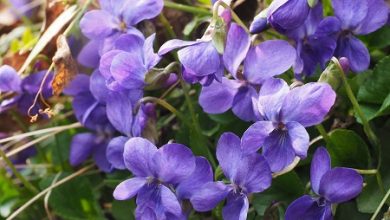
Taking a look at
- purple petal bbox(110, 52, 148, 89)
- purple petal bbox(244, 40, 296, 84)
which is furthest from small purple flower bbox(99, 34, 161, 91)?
purple petal bbox(244, 40, 296, 84)

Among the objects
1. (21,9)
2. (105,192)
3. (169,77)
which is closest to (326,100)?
(169,77)

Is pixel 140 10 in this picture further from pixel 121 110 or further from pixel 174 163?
pixel 174 163

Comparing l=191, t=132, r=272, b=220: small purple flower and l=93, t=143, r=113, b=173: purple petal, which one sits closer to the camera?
l=191, t=132, r=272, b=220: small purple flower

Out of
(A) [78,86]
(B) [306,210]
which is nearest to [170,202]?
(B) [306,210]

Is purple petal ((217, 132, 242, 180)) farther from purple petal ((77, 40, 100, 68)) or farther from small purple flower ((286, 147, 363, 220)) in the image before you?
purple petal ((77, 40, 100, 68))

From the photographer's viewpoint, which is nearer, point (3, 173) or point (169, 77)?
point (169, 77)

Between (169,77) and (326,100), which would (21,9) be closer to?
(169,77)

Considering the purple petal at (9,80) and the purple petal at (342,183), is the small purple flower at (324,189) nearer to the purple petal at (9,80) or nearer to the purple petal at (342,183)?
the purple petal at (342,183)
